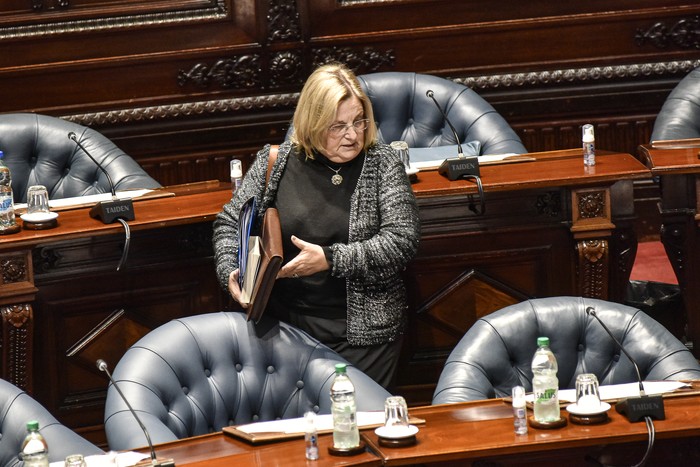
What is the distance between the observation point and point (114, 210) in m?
4.14

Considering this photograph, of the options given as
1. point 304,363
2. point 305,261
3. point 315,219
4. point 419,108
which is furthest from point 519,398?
point 419,108

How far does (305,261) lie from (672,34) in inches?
124

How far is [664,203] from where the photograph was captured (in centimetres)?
454

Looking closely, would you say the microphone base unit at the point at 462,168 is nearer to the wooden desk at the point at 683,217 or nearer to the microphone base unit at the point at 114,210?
the wooden desk at the point at 683,217

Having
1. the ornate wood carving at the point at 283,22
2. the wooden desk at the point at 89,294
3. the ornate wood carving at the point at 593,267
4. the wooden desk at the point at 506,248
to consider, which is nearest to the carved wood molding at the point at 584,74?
the ornate wood carving at the point at 283,22

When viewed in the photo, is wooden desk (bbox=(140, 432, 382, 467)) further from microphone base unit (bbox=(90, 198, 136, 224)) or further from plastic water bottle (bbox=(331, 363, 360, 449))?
microphone base unit (bbox=(90, 198, 136, 224))

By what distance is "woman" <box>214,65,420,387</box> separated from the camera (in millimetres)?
3695

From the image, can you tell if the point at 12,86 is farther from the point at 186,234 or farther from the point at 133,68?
the point at 186,234

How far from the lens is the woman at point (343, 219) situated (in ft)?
12.1

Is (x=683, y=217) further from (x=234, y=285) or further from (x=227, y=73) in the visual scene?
(x=227, y=73)

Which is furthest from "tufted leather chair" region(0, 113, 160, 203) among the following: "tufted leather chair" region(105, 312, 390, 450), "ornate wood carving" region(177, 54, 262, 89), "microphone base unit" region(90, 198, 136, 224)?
"tufted leather chair" region(105, 312, 390, 450)

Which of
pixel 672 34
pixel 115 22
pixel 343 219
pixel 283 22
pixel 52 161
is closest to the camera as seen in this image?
pixel 343 219

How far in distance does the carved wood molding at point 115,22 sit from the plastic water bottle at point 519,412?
3262 mm

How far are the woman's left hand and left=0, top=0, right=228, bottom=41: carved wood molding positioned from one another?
239 centimetres
